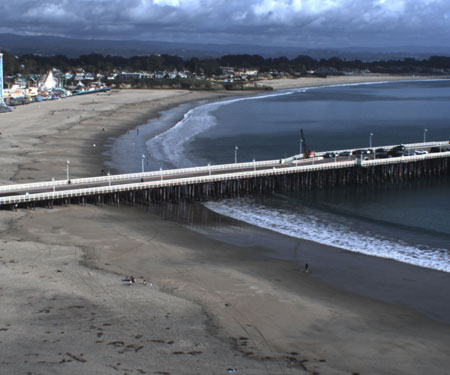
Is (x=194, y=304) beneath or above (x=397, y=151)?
beneath

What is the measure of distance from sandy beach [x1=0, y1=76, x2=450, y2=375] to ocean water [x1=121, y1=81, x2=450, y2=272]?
3277 mm

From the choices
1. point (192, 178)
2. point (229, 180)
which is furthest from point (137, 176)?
point (229, 180)

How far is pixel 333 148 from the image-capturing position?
229 ft

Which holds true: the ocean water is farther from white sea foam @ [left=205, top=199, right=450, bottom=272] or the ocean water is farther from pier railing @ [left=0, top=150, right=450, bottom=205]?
pier railing @ [left=0, top=150, right=450, bottom=205]

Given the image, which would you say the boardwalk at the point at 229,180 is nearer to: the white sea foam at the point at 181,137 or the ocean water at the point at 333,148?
the ocean water at the point at 333,148

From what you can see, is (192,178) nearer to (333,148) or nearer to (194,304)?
(194,304)

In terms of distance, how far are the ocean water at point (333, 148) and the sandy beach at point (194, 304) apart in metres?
3.28

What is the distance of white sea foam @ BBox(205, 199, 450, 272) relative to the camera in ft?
102

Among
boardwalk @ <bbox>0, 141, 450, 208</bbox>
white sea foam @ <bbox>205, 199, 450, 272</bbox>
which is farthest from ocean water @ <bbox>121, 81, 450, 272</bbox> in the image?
boardwalk @ <bbox>0, 141, 450, 208</bbox>

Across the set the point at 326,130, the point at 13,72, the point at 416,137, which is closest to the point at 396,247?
the point at 416,137

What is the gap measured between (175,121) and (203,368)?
73.8 m

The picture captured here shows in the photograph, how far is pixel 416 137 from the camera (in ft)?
261

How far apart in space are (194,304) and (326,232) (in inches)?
553

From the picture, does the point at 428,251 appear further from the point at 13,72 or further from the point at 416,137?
the point at 13,72
